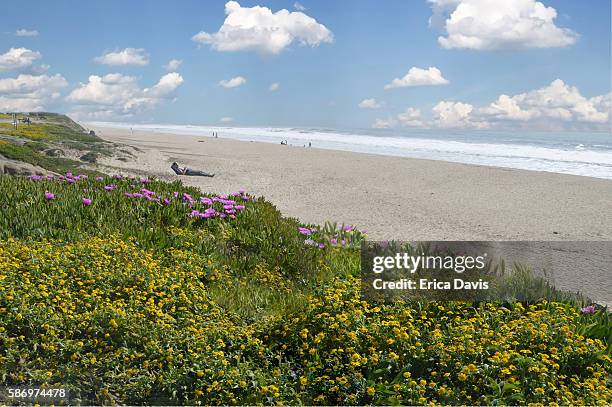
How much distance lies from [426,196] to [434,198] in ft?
1.42

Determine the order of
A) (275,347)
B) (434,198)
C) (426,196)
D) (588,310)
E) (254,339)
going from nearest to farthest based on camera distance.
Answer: (254,339), (275,347), (588,310), (434,198), (426,196)

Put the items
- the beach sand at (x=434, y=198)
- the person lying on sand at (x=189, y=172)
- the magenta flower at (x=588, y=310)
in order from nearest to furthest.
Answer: the magenta flower at (x=588, y=310) < the beach sand at (x=434, y=198) < the person lying on sand at (x=189, y=172)

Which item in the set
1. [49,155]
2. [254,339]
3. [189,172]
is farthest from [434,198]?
[49,155]

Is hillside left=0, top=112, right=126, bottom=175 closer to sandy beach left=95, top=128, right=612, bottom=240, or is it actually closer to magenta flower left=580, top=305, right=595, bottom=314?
sandy beach left=95, top=128, right=612, bottom=240

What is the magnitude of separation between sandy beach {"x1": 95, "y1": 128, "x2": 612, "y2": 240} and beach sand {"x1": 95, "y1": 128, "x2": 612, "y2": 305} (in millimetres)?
27

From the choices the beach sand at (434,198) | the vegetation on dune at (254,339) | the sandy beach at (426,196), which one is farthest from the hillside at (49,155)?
the vegetation on dune at (254,339)

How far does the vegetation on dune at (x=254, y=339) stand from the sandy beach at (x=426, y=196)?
5.60 m

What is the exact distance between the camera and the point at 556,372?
4.99 m

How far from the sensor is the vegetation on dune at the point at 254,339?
15.1 feet

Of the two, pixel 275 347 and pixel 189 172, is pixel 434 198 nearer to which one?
pixel 189 172

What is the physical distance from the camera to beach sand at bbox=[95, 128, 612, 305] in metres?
12.2

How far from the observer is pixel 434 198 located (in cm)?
1761

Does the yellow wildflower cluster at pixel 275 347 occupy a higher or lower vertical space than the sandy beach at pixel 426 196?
lower

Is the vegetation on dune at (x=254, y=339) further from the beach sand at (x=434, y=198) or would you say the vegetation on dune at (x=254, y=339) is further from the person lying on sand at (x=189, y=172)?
the person lying on sand at (x=189, y=172)
